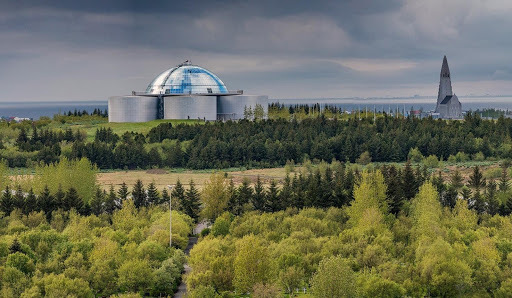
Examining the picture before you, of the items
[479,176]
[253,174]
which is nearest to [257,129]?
[253,174]

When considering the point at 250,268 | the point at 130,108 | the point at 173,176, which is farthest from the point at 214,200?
the point at 130,108

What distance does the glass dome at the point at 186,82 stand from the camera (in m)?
171

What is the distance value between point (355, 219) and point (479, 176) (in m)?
26.9

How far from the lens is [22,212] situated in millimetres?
81562

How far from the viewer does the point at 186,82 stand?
563 ft

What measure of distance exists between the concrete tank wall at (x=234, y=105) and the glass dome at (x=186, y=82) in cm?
379

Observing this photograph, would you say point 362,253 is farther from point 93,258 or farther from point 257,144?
point 257,144

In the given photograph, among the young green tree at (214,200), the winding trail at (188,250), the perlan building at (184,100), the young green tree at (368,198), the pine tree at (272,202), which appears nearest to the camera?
the winding trail at (188,250)

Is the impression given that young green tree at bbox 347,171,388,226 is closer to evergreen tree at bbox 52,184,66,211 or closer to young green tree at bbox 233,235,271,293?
young green tree at bbox 233,235,271,293

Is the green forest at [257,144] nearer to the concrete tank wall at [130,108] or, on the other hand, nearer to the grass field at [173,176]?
the grass field at [173,176]

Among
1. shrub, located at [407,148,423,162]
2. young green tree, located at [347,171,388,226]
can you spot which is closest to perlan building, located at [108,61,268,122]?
shrub, located at [407,148,423,162]

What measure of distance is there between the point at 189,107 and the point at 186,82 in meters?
10.6

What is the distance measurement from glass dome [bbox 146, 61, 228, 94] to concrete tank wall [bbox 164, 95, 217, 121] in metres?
6.90

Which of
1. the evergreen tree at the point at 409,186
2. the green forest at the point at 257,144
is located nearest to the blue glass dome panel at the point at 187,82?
the green forest at the point at 257,144
